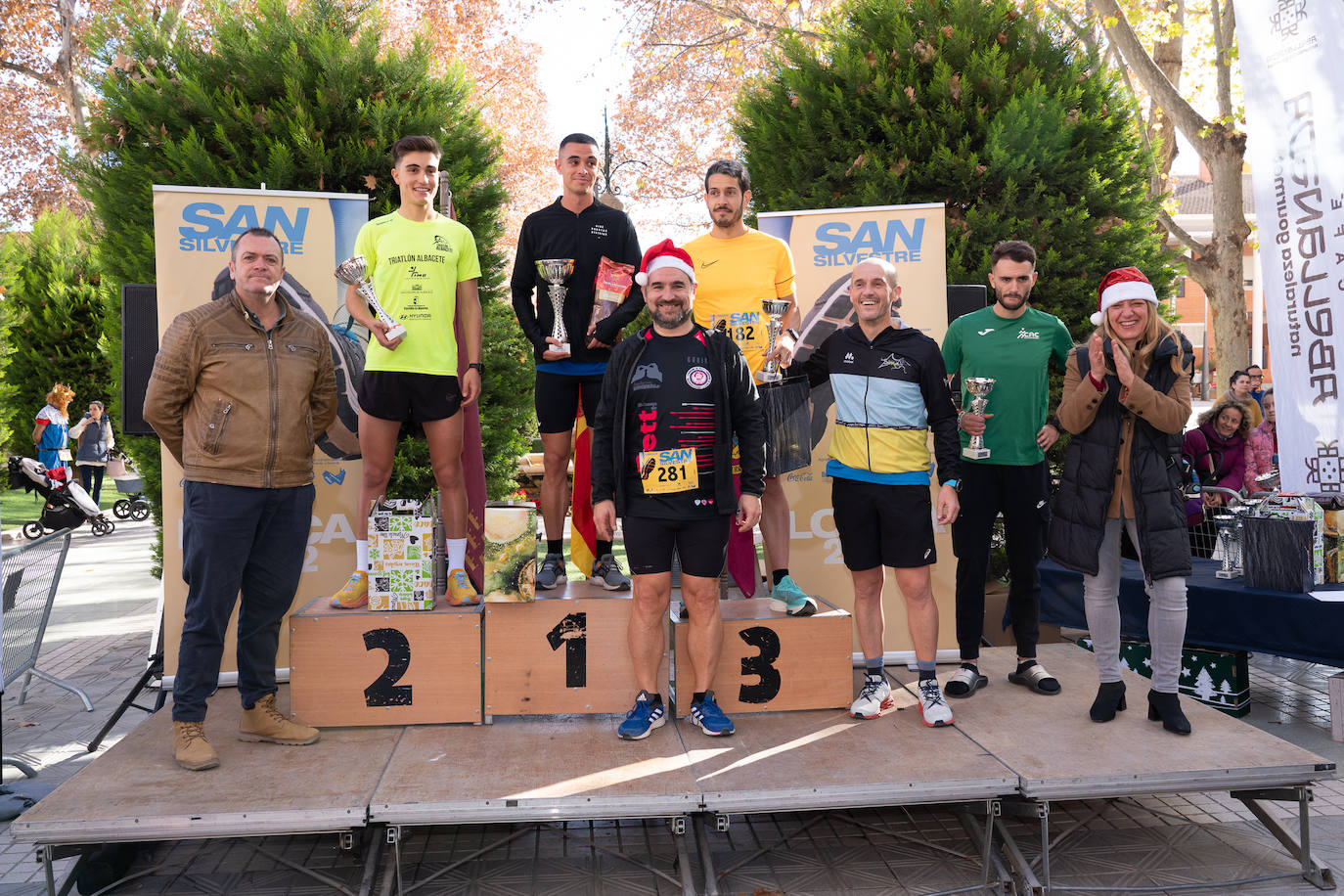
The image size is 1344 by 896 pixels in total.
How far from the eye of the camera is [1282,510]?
15.7 ft

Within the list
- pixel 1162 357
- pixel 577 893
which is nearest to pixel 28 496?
pixel 577 893

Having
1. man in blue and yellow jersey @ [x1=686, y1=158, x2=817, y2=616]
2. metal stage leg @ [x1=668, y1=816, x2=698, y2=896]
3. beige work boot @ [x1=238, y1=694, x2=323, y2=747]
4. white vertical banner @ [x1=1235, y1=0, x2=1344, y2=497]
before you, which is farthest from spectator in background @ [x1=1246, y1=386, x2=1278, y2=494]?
beige work boot @ [x1=238, y1=694, x2=323, y2=747]

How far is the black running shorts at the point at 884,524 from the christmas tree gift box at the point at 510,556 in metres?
1.28

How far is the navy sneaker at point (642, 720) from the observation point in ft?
12.0

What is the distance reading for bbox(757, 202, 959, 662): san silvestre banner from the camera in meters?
5.17

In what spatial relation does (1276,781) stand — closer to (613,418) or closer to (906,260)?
(613,418)

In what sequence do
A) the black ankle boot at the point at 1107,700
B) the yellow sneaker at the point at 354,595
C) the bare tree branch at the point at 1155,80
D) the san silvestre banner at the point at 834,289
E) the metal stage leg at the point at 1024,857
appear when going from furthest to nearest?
1. the bare tree branch at the point at 1155,80
2. the san silvestre banner at the point at 834,289
3. the yellow sneaker at the point at 354,595
4. the black ankle boot at the point at 1107,700
5. the metal stage leg at the point at 1024,857

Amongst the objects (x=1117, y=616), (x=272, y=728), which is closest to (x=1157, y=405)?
(x=1117, y=616)

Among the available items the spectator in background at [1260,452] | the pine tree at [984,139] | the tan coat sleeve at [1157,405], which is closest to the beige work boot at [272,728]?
the tan coat sleeve at [1157,405]

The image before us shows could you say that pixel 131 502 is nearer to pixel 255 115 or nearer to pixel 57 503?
pixel 57 503

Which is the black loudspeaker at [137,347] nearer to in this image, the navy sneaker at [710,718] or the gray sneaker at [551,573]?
the gray sneaker at [551,573]

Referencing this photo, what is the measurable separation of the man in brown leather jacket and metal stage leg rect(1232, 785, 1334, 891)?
143 inches

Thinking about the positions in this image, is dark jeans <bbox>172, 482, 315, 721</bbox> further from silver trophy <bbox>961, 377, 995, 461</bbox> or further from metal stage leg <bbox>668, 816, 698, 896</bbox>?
silver trophy <bbox>961, 377, 995, 461</bbox>

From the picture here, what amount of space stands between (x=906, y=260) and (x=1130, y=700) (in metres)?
2.47
